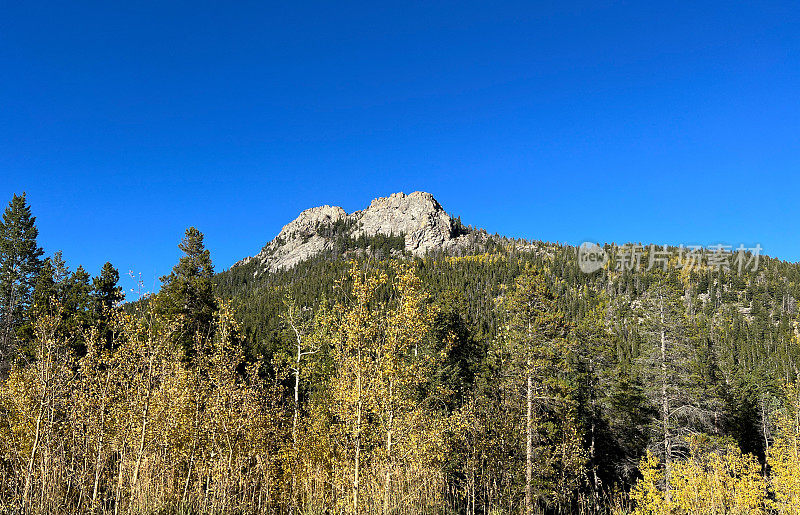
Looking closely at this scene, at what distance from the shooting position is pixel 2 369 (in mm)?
28578

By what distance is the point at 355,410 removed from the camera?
30.0 feet

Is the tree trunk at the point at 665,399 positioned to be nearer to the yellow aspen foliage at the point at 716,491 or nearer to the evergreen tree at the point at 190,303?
the yellow aspen foliage at the point at 716,491

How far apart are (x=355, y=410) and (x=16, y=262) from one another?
37330 millimetres

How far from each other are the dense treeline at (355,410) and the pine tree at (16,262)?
11 cm

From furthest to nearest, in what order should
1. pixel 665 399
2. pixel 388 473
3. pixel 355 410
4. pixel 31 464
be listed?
pixel 665 399
pixel 388 473
pixel 355 410
pixel 31 464

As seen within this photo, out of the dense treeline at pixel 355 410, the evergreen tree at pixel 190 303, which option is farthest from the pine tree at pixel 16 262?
the evergreen tree at pixel 190 303

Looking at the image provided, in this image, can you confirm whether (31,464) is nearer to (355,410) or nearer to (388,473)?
(355,410)

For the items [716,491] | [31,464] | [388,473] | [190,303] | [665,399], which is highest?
[190,303]

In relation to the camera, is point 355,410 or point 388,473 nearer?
point 355,410

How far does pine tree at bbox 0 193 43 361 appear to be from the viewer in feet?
102

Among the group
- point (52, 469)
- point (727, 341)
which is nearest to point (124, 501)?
point (52, 469)

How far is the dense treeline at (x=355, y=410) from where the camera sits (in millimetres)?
9859

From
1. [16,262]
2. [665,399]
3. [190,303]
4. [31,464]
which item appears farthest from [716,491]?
[16,262]

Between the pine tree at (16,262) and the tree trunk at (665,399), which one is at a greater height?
the pine tree at (16,262)
